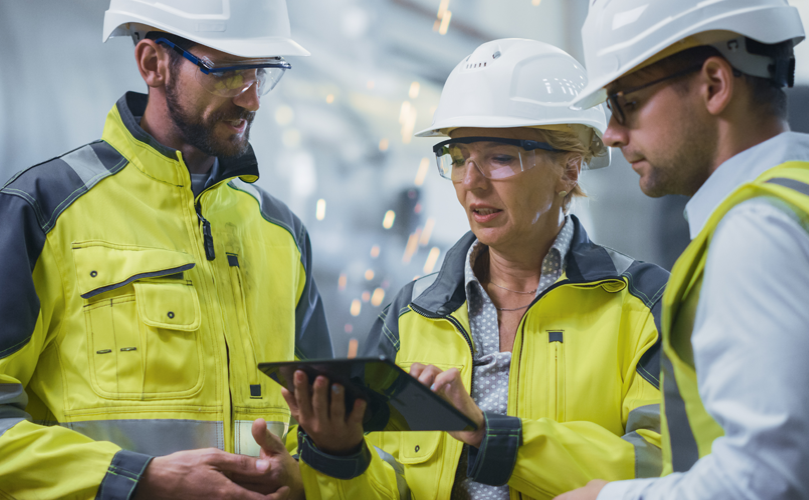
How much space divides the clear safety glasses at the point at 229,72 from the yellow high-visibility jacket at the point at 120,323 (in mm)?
241

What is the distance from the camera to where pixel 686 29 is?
1238mm

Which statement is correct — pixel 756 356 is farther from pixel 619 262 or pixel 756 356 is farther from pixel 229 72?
pixel 229 72

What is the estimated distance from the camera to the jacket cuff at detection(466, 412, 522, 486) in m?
1.60

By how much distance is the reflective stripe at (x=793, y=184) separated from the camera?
0.97 meters

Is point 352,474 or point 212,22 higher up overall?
point 212,22

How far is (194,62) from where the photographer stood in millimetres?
2006

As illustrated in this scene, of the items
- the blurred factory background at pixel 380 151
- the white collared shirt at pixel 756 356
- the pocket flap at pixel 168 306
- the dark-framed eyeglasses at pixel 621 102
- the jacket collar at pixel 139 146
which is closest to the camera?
the white collared shirt at pixel 756 356

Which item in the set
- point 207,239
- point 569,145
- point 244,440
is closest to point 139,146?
point 207,239

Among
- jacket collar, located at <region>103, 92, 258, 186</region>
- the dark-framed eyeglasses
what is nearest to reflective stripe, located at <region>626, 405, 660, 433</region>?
the dark-framed eyeglasses

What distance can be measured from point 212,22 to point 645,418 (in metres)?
1.67

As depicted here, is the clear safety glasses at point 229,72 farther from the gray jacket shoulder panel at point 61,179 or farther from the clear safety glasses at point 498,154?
the clear safety glasses at point 498,154

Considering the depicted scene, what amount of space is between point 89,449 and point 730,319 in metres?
1.51

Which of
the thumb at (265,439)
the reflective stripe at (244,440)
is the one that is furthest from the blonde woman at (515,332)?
the reflective stripe at (244,440)

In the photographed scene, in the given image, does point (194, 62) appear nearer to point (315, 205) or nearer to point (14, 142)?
point (14, 142)
